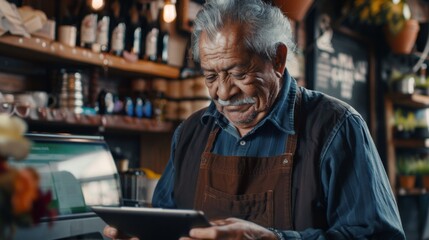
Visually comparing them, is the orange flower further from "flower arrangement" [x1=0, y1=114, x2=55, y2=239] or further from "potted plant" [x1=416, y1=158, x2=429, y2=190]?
"potted plant" [x1=416, y1=158, x2=429, y2=190]

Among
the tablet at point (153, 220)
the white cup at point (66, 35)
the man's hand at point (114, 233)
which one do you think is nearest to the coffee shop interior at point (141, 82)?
the white cup at point (66, 35)

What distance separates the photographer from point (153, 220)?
1.22m

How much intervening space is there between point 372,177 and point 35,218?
1076mm

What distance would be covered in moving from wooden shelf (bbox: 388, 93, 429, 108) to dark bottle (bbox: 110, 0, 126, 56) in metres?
3.21

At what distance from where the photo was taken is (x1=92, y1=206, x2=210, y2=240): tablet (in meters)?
1.14

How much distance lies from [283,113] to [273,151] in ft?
0.40

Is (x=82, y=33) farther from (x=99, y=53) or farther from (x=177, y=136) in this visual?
(x=177, y=136)

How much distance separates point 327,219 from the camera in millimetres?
1537

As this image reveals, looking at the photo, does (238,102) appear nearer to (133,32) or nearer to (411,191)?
(133,32)

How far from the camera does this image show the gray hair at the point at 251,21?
1.60 metres

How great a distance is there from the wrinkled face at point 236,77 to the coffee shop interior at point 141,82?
203 millimetres

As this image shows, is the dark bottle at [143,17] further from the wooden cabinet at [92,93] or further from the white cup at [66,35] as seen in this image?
the white cup at [66,35]

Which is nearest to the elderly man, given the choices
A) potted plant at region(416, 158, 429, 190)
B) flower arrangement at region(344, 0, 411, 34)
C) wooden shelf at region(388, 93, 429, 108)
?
flower arrangement at region(344, 0, 411, 34)

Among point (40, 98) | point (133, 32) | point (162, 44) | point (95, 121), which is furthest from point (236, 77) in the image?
point (162, 44)
